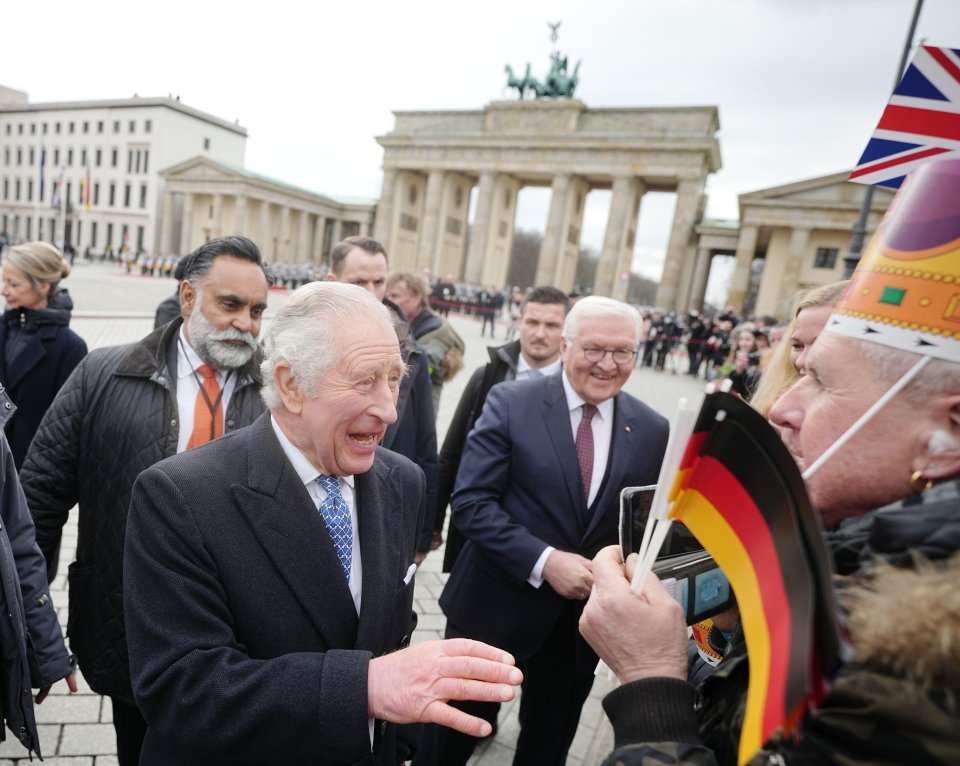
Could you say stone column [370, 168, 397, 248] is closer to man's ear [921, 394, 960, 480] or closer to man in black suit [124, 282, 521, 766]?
man in black suit [124, 282, 521, 766]

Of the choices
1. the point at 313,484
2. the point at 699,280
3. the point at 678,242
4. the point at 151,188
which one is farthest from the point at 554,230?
the point at 151,188

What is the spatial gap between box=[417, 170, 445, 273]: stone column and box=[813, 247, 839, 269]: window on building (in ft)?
87.4

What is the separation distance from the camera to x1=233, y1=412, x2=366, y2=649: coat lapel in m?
1.47

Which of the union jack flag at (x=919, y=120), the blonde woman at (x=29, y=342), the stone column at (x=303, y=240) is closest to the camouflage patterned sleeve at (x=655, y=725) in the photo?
the union jack flag at (x=919, y=120)

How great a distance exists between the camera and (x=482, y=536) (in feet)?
8.50

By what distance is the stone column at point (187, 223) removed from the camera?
53750 mm

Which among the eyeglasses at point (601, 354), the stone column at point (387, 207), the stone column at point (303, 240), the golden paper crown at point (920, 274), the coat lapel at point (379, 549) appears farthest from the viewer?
the stone column at point (303, 240)

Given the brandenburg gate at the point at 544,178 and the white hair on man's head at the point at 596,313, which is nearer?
the white hair on man's head at the point at 596,313

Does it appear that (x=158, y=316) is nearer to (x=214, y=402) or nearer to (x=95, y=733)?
(x=214, y=402)

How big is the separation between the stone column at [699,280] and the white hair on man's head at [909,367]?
40.3 metres

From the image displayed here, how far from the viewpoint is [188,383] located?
8.52 feet

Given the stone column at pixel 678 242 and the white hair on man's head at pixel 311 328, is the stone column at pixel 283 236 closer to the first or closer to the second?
the stone column at pixel 678 242

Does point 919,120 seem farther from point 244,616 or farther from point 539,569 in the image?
point 244,616

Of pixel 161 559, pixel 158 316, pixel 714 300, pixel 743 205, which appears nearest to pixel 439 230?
pixel 743 205
